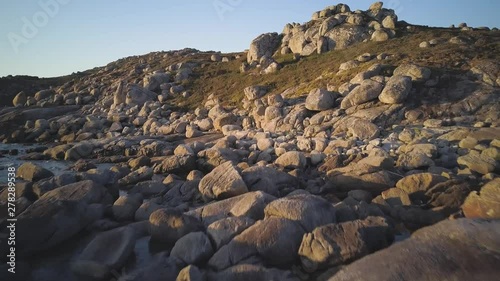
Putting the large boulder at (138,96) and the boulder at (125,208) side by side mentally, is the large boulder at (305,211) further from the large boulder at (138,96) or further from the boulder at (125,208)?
the large boulder at (138,96)

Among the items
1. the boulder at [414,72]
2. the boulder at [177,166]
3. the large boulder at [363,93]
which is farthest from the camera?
the boulder at [414,72]

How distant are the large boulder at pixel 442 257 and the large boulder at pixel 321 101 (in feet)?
51.6

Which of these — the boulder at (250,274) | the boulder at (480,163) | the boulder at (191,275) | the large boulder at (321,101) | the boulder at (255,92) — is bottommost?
the boulder at (250,274)

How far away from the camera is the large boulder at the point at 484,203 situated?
8.84 meters

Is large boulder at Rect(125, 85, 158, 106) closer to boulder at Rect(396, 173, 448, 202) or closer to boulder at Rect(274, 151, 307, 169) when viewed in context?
boulder at Rect(274, 151, 307, 169)

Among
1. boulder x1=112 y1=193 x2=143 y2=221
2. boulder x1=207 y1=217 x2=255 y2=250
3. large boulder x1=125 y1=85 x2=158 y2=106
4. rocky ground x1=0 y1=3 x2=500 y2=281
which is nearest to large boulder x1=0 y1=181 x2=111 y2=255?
rocky ground x1=0 y1=3 x2=500 y2=281

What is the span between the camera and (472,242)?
244 inches

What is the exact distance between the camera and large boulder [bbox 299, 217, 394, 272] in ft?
24.2

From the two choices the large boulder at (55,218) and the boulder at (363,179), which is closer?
the large boulder at (55,218)

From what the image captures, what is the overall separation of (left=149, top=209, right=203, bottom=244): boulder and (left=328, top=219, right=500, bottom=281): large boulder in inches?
180

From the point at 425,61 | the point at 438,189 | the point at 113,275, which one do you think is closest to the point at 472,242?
the point at 438,189

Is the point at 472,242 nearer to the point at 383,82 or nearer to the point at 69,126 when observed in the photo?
the point at 383,82

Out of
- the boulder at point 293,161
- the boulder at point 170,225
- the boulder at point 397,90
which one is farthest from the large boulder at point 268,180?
the boulder at point 397,90

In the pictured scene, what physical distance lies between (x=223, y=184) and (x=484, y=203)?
8444 mm
